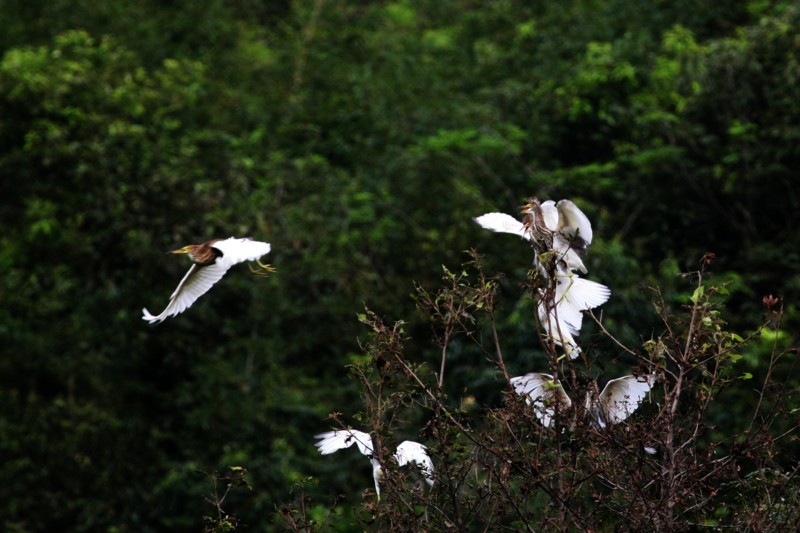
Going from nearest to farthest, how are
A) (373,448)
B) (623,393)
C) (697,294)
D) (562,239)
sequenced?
(697,294) < (373,448) < (623,393) < (562,239)

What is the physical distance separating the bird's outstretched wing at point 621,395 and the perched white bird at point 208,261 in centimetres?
113

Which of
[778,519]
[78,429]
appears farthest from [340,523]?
[778,519]

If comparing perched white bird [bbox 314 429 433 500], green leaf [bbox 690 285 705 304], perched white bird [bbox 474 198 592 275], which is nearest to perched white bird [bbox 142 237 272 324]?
perched white bird [bbox 314 429 433 500]

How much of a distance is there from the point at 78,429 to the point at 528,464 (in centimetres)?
642

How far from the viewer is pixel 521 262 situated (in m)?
8.05

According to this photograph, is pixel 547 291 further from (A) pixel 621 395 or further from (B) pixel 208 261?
(B) pixel 208 261

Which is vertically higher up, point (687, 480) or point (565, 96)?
point (687, 480)

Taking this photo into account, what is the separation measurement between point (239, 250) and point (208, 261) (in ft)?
0.80

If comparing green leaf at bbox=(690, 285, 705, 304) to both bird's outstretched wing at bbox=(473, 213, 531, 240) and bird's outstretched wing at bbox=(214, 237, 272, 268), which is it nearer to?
bird's outstretched wing at bbox=(473, 213, 531, 240)

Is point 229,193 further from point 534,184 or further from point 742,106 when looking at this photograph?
point 742,106

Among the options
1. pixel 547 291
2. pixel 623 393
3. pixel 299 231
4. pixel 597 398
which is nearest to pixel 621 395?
pixel 623 393

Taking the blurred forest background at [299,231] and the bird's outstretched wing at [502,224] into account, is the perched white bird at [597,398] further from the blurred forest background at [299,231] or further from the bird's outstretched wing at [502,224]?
the blurred forest background at [299,231]

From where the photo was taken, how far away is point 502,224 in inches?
135

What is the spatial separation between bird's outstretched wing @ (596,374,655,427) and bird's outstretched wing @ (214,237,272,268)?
1.16 m
